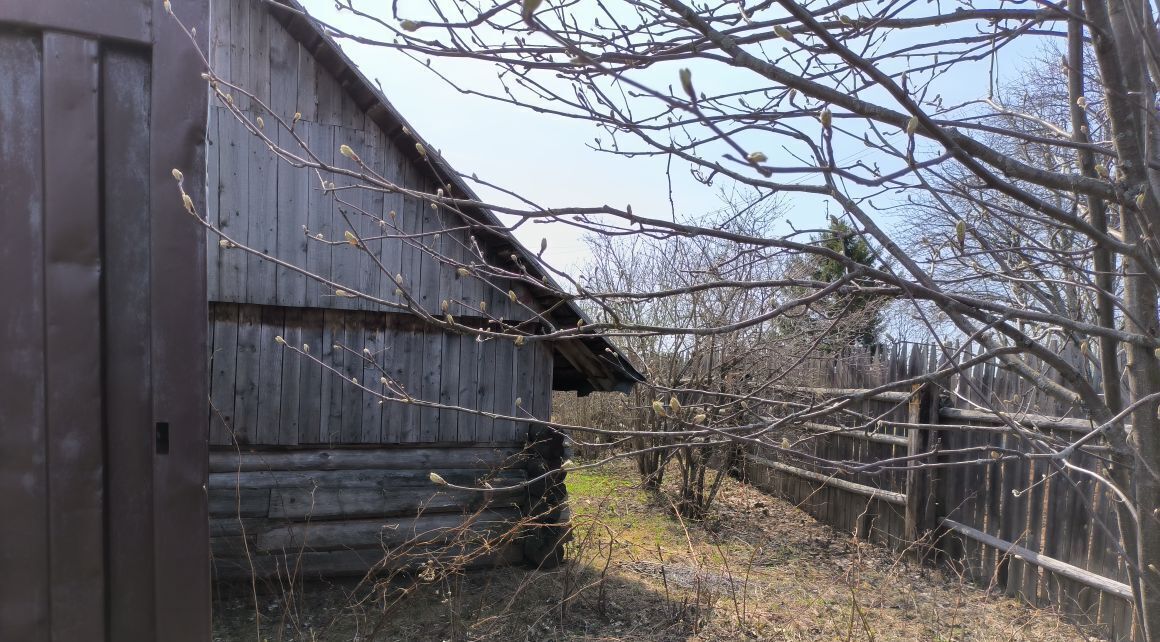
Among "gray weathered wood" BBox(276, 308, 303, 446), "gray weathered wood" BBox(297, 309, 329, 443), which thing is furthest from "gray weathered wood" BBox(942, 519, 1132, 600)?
"gray weathered wood" BBox(276, 308, 303, 446)

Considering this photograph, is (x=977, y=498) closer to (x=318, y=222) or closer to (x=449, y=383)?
(x=449, y=383)

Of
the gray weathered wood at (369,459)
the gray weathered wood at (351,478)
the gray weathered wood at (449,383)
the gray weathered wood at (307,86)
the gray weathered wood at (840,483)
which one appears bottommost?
the gray weathered wood at (840,483)

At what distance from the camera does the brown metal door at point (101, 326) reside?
1747 mm

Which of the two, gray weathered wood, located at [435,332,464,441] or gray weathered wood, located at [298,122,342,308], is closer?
gray weathered wood, located at [298,122,342,308]

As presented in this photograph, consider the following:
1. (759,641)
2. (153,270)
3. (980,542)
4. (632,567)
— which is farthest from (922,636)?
(153,270)

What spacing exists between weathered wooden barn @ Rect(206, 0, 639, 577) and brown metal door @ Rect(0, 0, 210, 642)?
3661 mm

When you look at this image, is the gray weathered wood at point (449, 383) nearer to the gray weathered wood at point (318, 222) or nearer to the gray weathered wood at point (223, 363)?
the gray weathered wood at point (318, 222)

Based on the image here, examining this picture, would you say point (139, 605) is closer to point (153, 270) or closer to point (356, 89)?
point (153, 270)

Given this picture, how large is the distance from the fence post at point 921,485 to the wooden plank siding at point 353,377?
171 inches

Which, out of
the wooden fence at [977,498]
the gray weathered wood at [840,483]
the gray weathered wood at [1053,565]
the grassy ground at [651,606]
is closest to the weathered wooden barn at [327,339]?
the grassy ground at [651,606]

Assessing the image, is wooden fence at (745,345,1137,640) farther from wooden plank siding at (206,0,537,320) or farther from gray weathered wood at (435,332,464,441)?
wooden plank siding at (206,0,537,320)

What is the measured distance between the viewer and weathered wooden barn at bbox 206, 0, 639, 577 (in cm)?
600

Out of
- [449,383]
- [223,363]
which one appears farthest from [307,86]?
[449,383]

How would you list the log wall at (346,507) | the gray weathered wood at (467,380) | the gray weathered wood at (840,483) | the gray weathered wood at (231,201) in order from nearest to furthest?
the gray weathered wood at (231,201) → the log wall at (346,507) → the gray weathered wood at (467,380) → the gray weathered wood at (840,483)
